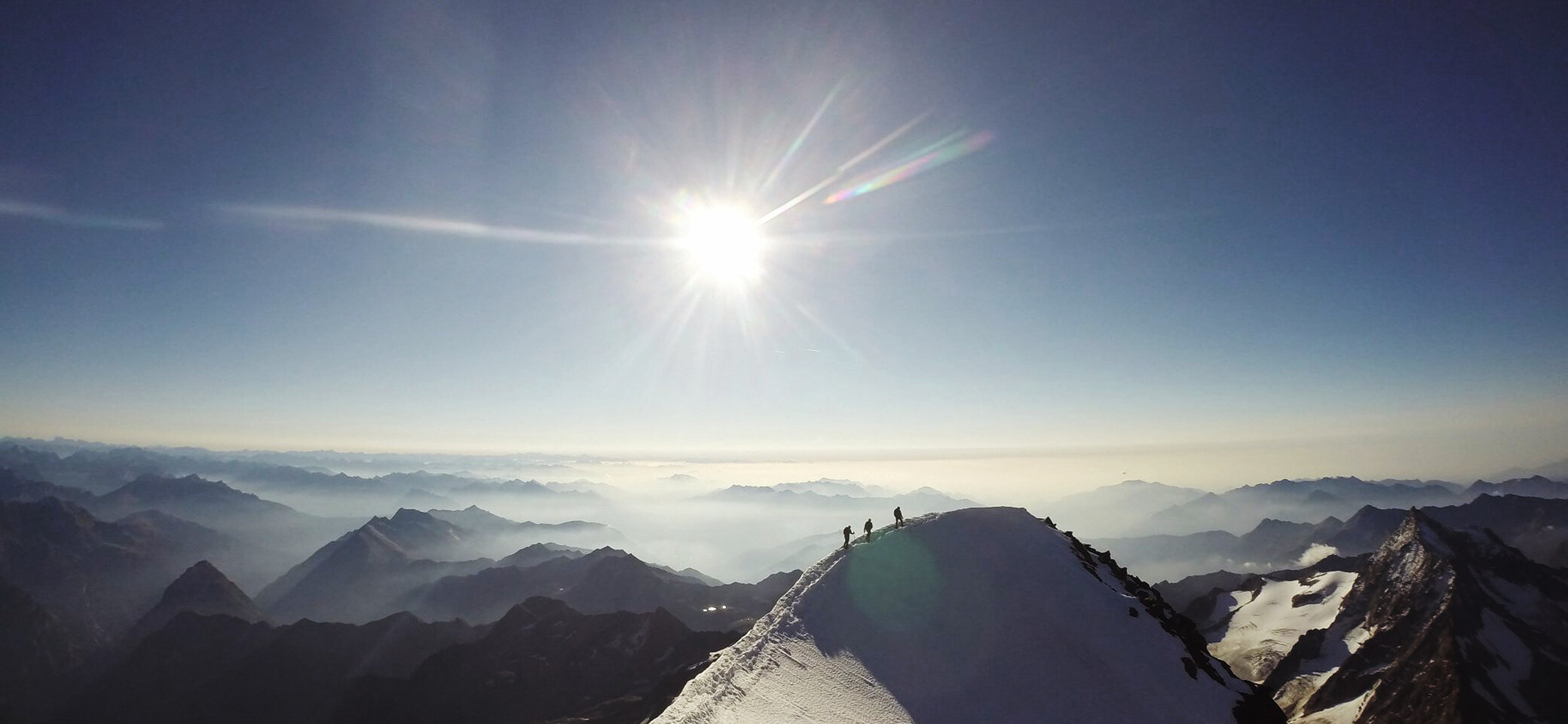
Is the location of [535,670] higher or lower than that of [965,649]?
lower

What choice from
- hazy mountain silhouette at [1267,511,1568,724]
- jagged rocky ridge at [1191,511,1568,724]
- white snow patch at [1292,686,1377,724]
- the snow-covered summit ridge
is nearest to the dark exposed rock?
the snow-covered summit ridge

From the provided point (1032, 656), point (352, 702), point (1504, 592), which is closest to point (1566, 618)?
point (1504, 592)

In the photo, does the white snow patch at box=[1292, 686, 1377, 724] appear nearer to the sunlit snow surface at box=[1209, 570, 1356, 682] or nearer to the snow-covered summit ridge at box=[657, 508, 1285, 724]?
the sunlit snow surface at box=[1209, 570, 1356, 682]

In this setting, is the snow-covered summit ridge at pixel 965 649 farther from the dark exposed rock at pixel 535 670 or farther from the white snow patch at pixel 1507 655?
the white snow patch at pixel 1507 655

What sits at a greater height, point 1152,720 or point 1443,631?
point 1152,720

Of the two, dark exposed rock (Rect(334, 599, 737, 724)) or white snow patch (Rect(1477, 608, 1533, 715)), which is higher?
white snow patch (Rect(1477, 608, 1533, 715))

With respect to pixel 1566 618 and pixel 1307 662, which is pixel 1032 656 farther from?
pixel 1566 618

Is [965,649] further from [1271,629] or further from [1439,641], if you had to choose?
[1271,629]

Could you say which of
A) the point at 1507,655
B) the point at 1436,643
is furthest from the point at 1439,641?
the point at 1507,655
